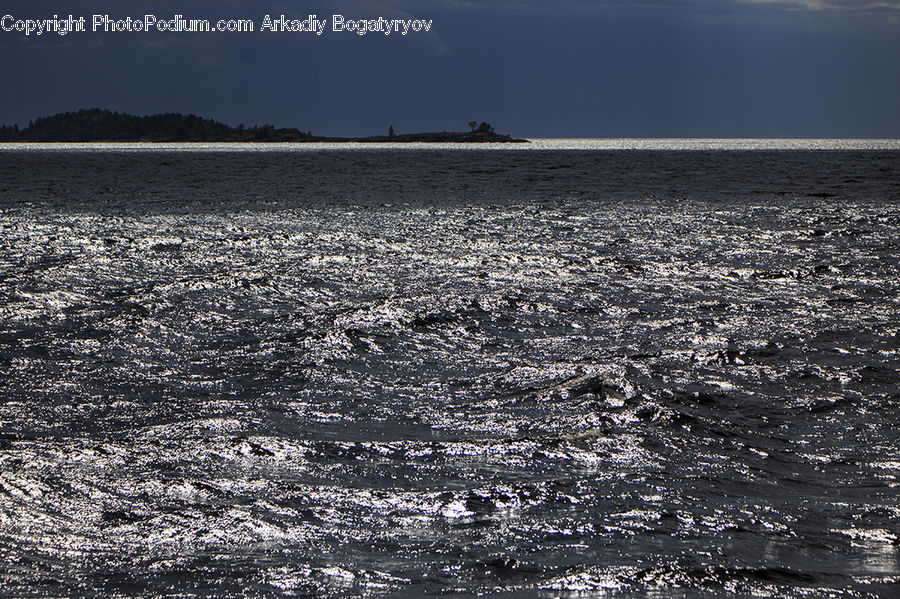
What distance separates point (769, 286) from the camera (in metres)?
16.6

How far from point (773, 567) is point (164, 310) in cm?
1097

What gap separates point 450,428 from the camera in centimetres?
830

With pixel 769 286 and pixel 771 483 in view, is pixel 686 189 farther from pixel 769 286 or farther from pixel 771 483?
pixel 771 483

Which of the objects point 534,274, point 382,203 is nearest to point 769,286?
→ point 534,274

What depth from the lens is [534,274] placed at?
18.5m

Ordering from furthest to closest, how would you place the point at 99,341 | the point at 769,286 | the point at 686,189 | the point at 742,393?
the point at 686,189, the point at 769,286, the point at 99,341, the point at 742,393

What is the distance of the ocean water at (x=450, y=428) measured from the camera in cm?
556

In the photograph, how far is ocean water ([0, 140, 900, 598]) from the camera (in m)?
5.56

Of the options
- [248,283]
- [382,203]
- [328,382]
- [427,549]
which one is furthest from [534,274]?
[382,203]

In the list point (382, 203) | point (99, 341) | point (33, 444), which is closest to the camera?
point (33, 444)

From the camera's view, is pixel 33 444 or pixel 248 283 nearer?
pixel 33 444

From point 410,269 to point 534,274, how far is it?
2.69 m

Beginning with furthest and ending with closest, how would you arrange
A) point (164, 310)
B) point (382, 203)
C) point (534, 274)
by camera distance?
point (382, 203) → point (534, 274) → point (164, 310)

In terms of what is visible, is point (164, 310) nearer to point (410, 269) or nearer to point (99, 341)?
point (99, 341)
